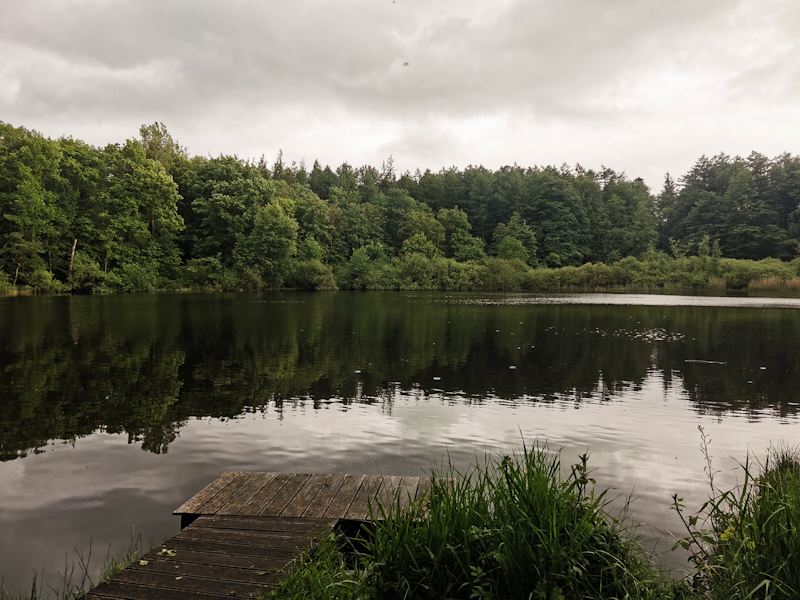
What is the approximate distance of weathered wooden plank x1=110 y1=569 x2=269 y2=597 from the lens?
314 centimetres

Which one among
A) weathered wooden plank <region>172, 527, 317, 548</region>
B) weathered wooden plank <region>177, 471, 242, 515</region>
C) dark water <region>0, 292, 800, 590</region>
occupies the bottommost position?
dark water <region>0, 292, 800, 590</region>

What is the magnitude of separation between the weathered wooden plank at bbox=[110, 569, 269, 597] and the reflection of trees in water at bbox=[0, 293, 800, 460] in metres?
3.43

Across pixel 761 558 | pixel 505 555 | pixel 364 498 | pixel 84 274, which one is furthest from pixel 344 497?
pixel 84 274

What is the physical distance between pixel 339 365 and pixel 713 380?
323 inches

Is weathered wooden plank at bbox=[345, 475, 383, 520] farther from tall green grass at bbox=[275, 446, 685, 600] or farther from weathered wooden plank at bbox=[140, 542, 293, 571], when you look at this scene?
tall green grass at bbox=[275, 446, 685, 600]

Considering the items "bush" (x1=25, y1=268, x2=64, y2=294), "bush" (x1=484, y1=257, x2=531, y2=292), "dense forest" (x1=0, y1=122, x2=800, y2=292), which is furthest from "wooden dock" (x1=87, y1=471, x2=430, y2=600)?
"bush" (x1=484, y1=257, x2=531, y2=292)

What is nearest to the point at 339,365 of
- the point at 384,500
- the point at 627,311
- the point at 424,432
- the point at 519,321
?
the point at 424,432

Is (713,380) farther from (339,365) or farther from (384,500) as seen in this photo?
(384,500)

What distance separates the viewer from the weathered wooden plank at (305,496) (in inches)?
168

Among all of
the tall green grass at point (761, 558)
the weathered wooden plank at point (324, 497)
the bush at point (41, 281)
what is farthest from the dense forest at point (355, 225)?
the tall green grass at point (761, 558)

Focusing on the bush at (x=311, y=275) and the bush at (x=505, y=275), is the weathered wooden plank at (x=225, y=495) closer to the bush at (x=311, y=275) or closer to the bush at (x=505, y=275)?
the bush at (x=311, y=275)

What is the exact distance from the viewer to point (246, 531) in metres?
3.95

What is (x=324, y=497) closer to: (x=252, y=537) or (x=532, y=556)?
(x=252, y=537)

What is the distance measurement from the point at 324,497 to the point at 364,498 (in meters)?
0.35
